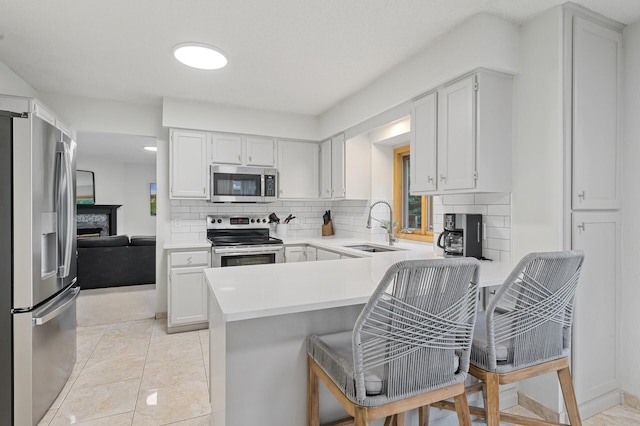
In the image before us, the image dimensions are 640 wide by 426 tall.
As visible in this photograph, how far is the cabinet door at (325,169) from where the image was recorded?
426 centimetres

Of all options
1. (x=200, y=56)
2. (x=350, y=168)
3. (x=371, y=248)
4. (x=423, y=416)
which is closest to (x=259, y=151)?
→ (x=350, y=168)

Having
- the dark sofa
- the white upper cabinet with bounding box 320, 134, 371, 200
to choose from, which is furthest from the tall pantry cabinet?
the dark sofa

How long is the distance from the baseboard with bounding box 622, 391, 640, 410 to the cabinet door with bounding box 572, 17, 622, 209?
116 centimetres

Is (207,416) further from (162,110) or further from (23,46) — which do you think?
(162,110)

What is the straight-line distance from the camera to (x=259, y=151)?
413 cm

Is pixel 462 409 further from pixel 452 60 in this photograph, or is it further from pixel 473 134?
pixel 452 60

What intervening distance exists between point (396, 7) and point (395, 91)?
2.90 ft

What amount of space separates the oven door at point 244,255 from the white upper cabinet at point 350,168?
98 cm

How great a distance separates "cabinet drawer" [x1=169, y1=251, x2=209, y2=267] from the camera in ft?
11.4

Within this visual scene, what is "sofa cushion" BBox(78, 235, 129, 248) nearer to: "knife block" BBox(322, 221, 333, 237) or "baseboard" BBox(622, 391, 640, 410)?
"knife block" BBox(322, 221, 333, 237)

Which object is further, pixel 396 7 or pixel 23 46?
pixel 23 46

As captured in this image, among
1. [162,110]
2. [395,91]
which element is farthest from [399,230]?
[162,110]

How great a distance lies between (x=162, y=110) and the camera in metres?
3.83

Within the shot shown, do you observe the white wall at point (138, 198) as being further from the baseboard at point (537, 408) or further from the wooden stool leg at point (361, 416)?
the wooden stool leg at point (361, 416)
